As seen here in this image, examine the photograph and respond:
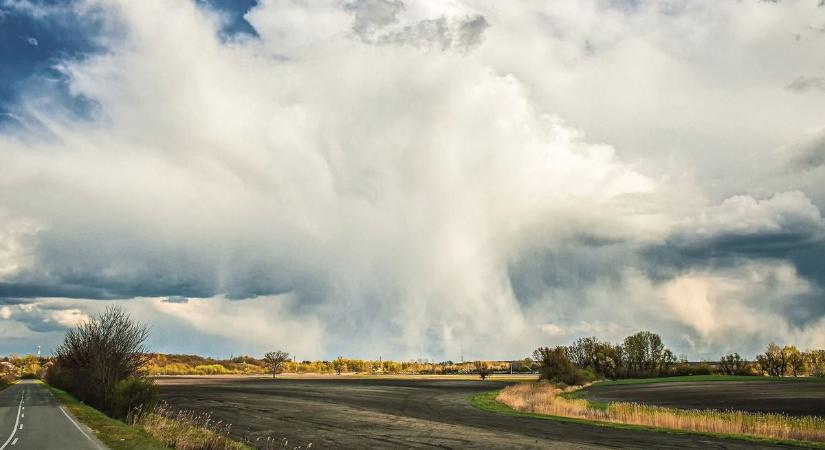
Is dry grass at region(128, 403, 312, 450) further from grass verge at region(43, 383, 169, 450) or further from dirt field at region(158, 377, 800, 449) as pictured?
dirt field at region(158, 377, 800, 449)

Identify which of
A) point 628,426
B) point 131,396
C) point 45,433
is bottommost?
point 45,433

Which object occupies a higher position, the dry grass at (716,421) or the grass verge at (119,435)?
the dry grass at (716,421)

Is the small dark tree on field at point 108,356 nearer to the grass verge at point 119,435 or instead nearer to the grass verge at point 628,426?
the grass verge at point 119,435

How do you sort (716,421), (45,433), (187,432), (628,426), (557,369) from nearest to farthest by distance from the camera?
1. (45,433)
2. (187,432)
3. (716,421)
4. (628,426)
5. (557,369)

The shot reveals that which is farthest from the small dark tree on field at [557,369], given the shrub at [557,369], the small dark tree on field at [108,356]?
the small dark tree on field at [108,356]

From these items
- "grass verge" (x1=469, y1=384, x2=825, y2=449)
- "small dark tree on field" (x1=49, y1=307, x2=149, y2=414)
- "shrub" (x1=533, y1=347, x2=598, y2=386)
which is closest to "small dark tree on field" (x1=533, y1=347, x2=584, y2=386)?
"shrub" (x1=533, y1=347, x2=598, y2=386)

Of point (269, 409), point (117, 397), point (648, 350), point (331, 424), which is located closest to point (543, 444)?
point (331, 424)

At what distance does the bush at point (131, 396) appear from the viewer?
50312 mm

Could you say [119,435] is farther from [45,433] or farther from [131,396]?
[131,396]

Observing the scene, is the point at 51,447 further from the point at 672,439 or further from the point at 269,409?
the point at 672,439

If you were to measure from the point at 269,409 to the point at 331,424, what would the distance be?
15186 millimetres

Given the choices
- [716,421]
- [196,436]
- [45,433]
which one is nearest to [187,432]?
[196,436]

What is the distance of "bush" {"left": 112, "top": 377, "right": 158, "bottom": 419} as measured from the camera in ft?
165

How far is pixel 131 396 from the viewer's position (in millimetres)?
50656
